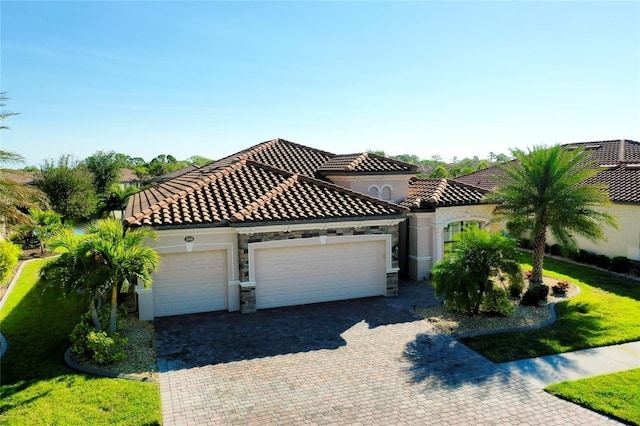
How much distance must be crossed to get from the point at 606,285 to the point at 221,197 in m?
15.7

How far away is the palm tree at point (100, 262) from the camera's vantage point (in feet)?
37.5

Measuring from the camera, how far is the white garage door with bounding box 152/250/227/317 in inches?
587

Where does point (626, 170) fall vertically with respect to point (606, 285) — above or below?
above

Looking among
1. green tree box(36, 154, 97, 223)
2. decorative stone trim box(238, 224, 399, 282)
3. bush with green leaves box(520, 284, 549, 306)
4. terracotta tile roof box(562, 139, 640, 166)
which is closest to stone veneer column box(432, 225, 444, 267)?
decorative stone trim box(238, 224, 399, 282)

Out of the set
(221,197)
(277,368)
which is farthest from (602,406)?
(221,197)

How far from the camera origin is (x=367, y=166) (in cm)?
2053

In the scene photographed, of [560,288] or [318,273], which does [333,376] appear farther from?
Result: [560,288]

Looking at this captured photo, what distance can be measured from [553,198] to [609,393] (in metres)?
7.84

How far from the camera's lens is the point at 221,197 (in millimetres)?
16453

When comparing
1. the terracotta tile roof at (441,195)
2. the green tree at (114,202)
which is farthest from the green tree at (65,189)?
the terracotta tile roof at (441,195)

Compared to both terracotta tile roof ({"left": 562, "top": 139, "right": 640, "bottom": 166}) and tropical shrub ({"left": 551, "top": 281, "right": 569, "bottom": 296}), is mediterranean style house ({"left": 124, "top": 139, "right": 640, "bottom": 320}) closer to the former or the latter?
tropical shrub ({"left": 551, "top": 281, "right": 569, "bottom": 296})

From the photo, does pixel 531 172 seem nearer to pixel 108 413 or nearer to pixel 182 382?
pixel 182 382

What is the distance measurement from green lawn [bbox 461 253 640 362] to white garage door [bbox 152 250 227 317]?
796 cm

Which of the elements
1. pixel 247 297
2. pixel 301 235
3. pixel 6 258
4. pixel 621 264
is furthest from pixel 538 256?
pixel 6 258
